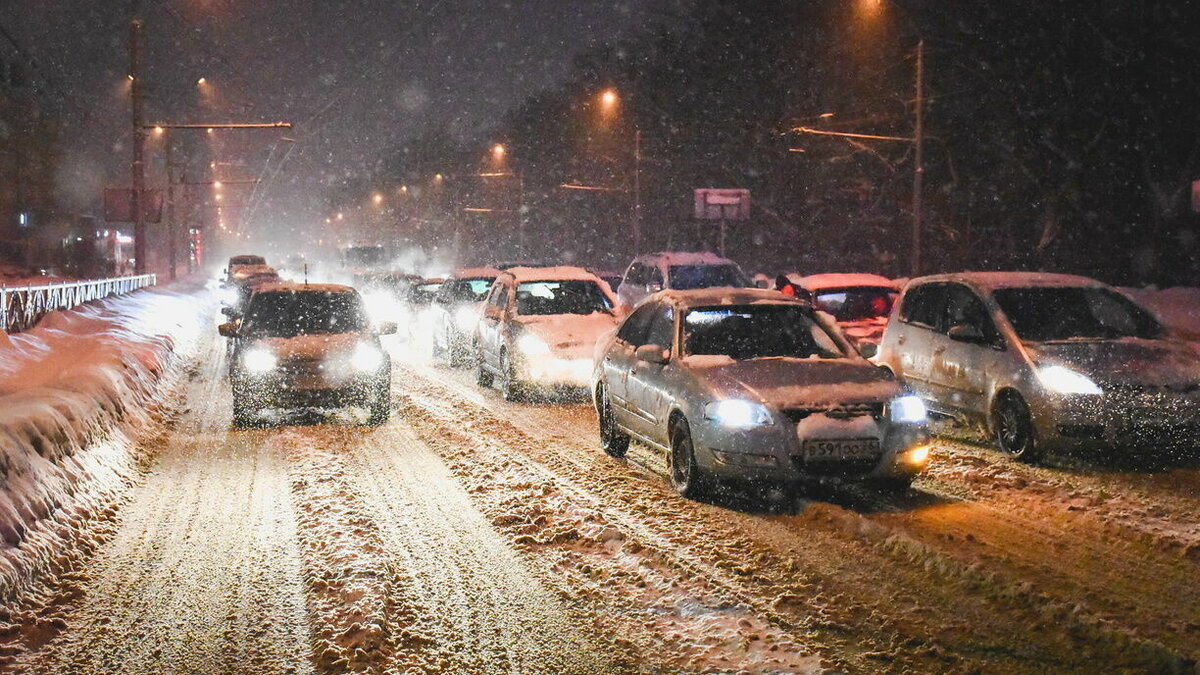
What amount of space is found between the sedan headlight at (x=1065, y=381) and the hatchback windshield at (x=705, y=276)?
15038 mm

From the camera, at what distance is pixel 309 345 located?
45.3ft

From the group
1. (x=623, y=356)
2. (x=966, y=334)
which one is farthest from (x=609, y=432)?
(x=966, y=334)

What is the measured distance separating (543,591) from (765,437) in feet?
8.32

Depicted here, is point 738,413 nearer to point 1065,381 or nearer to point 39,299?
point 1065,381

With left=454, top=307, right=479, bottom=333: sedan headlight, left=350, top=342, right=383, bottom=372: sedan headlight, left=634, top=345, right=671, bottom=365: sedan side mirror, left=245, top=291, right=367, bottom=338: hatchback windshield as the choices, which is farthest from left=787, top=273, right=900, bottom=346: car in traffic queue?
left=634, top=345, right=671, bottom=365: sedan side mirror

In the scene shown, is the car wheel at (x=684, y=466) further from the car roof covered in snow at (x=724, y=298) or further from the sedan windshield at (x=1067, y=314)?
the sedan windshield at (x=1067, y=314)

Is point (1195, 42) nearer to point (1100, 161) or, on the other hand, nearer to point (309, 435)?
point (1100, 161)

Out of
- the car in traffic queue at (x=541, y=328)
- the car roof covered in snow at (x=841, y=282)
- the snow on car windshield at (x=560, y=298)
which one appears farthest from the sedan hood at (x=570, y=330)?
the car roof covered in snow at (x=841, y=282)

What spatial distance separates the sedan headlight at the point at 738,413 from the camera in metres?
8.38

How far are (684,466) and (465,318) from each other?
11922mm

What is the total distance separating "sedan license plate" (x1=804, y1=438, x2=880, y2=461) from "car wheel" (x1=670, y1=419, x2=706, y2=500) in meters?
0.89

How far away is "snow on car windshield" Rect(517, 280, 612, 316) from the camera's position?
16.7 meters

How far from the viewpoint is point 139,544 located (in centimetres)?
762

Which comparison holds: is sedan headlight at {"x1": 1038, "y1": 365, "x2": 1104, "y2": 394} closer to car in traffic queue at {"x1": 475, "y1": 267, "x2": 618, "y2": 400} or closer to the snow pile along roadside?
car in traffic queue at {"x1": 475, "y1": 267, "x2": 618, "y2": 400}
